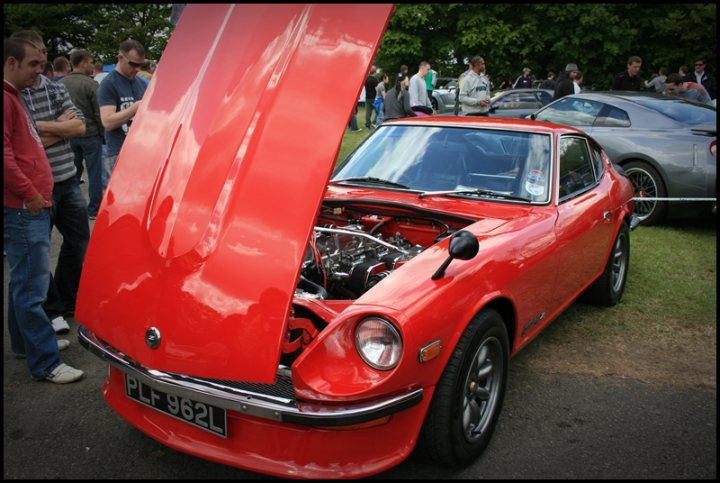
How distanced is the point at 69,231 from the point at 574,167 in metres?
3.54

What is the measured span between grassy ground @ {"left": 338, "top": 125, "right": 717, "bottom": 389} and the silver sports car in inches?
39.6

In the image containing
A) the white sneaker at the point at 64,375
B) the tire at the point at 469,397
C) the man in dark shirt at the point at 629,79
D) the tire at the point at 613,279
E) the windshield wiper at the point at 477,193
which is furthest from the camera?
the man in dark shirt at the point at 629,79

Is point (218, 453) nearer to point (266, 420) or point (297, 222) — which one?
point (266, 420)

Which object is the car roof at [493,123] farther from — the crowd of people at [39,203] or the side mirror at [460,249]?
the crowd of people at [39,203]

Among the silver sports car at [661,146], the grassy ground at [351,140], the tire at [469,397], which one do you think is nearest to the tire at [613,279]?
the tire at [469,397]

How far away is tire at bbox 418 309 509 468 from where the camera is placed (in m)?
2.39

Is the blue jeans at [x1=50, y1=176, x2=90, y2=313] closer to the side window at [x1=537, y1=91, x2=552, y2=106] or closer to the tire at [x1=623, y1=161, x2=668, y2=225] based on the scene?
the tire at [x1=623, y1=161, x2=668, y2=225]

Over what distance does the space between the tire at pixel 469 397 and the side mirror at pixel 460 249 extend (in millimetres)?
286

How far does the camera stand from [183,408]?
2334mm

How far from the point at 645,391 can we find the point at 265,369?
2354mm

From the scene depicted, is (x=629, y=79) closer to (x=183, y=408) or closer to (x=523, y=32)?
(x=183, y=408)

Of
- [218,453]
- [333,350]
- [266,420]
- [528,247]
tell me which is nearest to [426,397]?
[333,350]

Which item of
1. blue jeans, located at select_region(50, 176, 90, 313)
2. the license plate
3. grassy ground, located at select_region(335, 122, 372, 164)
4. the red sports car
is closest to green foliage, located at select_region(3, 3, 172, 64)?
grassy ground, located at select_region(335, 122, 372, 164)

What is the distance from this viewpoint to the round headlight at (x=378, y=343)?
2205 mm
